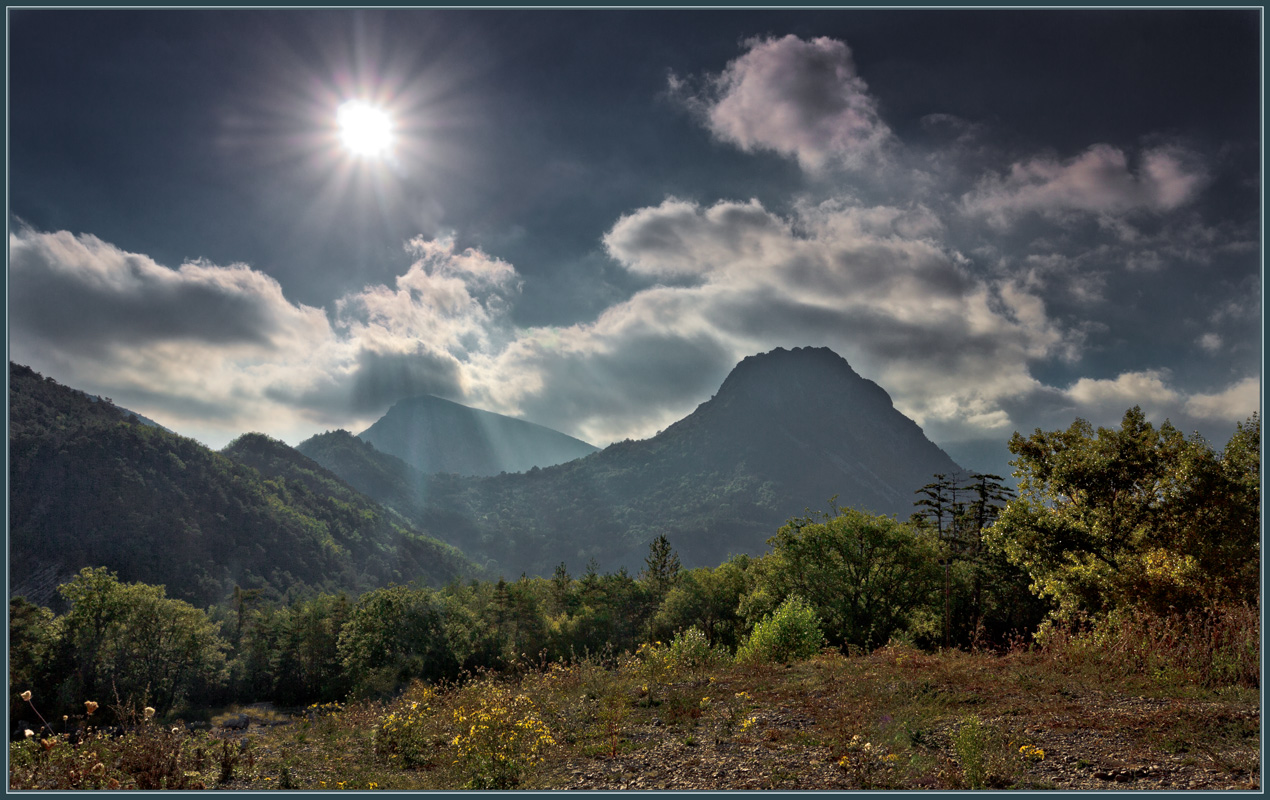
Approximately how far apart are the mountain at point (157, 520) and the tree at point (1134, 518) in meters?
125

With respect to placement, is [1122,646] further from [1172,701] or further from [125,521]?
[125,521]

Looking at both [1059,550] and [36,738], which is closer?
[36,738]

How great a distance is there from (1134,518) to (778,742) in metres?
12.6

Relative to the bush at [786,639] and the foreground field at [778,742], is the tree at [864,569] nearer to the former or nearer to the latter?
the bush at [786,639]

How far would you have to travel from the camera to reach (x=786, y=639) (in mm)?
16281

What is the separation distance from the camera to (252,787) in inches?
278

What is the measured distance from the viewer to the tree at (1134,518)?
34.4 ft

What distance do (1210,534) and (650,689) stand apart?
12155mm

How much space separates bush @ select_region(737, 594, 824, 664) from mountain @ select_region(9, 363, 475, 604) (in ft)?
393

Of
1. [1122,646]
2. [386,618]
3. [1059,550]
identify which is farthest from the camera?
[386,618]

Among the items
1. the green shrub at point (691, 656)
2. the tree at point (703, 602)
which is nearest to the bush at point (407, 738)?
the green shrub at point (691, 656)

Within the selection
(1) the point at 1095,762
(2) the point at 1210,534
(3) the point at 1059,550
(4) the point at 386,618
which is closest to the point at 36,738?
(1) the point at 1095,762

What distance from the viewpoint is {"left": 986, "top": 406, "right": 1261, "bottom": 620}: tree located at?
10484 mm

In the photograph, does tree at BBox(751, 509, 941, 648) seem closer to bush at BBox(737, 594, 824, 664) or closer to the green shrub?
bush at BBox(737, 594, 824, 664)
